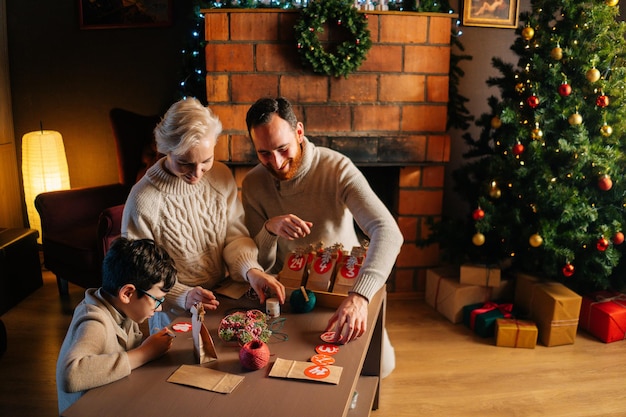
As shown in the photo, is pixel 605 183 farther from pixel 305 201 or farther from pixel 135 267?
pixel 135 267

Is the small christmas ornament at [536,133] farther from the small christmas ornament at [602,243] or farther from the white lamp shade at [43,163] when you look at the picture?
the white lamp shade at [43,163]

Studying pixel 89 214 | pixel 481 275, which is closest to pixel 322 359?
pixel 481 275

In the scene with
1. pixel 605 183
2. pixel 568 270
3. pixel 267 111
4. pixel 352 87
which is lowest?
pixel 568 270

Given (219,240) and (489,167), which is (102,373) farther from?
(489,167)

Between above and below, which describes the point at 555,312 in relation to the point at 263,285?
below

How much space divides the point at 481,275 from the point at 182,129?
2052 millimetres

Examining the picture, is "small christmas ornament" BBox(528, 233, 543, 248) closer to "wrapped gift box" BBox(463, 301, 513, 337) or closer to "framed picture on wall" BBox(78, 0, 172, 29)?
"wrapped gift box" BBox(463, 301, 513, 337)

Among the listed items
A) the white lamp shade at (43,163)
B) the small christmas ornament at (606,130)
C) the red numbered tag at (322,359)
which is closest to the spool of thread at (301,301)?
the red numbered tag at (322,359)

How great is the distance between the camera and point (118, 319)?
1.38 metres

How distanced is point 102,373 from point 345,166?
1.14 meters

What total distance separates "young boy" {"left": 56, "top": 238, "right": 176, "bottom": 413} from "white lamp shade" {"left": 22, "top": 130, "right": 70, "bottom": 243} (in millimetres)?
2605

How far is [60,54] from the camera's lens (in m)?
3.89

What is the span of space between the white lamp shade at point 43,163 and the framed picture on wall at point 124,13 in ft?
2.80

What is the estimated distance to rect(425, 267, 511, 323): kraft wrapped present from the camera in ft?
9.92
